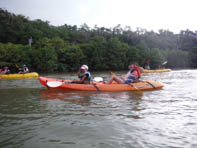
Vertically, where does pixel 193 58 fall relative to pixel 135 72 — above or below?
above

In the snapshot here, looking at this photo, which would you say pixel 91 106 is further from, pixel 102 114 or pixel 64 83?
pixel 64 83

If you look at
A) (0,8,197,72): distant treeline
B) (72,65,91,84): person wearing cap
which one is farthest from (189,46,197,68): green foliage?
(72,65,91,84): person wearing cap

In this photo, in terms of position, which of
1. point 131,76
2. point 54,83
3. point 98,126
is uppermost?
point 131,76

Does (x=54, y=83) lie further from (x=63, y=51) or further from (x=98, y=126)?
(x=63, y=51)

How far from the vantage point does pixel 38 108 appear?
509cm

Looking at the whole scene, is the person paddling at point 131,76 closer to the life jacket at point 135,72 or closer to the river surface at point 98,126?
the life jacket at point 135,72

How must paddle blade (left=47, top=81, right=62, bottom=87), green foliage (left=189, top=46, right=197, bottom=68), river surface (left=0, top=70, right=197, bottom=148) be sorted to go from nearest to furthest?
river surface (left=0, top=70, right=197, bottom=148) < paddle blade (left=47, top=81, right=62, bottom=87) < green foliage (left=189, top=46, right=197, bottom=68)

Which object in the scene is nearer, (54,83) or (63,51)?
(54,83)

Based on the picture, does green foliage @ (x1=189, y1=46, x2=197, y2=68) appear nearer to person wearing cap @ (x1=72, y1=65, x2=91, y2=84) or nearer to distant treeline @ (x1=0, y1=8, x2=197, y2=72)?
distant treeline @ (x1=0, y1=8, x2=197, y2=72)

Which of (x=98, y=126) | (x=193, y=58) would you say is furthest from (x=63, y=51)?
(x=193, y=58)

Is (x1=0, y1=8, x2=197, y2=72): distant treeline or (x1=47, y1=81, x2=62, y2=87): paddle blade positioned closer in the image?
(x1=47, y1=81, x2=62, y2=87): paddle blade

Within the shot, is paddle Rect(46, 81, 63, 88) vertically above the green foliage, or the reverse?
the green foliage

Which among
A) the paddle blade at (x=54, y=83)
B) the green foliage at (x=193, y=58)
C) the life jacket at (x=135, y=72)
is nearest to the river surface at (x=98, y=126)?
the paddle blade at (x=54, y=83)

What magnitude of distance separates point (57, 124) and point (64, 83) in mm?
4298
